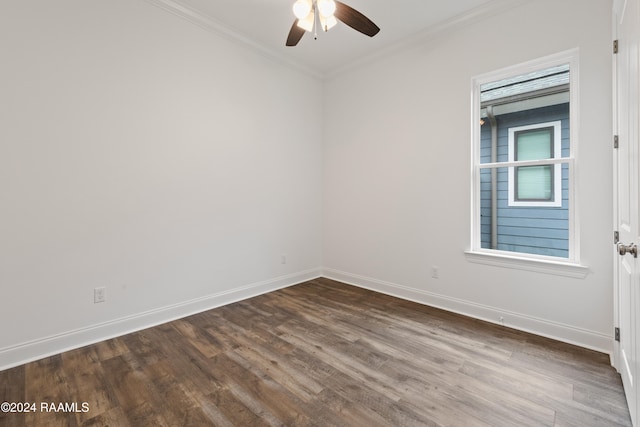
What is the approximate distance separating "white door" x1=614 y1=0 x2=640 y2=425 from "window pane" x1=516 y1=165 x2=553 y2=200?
59 cm

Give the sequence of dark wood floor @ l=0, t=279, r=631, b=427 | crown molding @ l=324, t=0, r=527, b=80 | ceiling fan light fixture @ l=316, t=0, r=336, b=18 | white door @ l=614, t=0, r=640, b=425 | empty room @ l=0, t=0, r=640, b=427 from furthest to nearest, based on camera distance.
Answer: crown molding @ l=324, t=0, r=527, b=80 → ceiling fan light fixture @ l=316, t=0, r=336, b=18 → empty room @ l=0, t=0, r=640, b=427 → dark wood floor @ l=0, t=279, r=631, b=427 → white door @ l=614, t=0, r=640, b=425

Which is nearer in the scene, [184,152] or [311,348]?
[311,348]

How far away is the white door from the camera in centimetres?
138

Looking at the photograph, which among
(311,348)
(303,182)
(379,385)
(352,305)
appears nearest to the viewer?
(379,385)

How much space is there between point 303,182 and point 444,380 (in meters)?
2.92

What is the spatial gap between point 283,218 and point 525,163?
2748 mm

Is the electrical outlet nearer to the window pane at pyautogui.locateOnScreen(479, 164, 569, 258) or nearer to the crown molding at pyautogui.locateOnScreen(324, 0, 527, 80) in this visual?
the window pane at pyautogui.locateOnScreen(479, 164, 569, 258)

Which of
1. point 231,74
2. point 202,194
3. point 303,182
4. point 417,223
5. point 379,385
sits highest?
point 231,74

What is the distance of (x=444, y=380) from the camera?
1.88m

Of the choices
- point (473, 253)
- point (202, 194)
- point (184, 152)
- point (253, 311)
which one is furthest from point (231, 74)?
point (473, 253)

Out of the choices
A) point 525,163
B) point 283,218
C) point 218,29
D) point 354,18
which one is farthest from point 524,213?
point 218,29

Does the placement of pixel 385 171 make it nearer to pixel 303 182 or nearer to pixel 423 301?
pixel 303 182

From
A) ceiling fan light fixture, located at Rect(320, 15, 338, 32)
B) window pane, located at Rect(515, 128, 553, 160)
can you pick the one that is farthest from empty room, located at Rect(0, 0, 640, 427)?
ceiling fan light fixture, located at Rect(320, 15, 338, 32)

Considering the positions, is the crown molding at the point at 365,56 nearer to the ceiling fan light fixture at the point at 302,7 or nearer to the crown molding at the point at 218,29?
→ the crown molding at the point at 218,29
